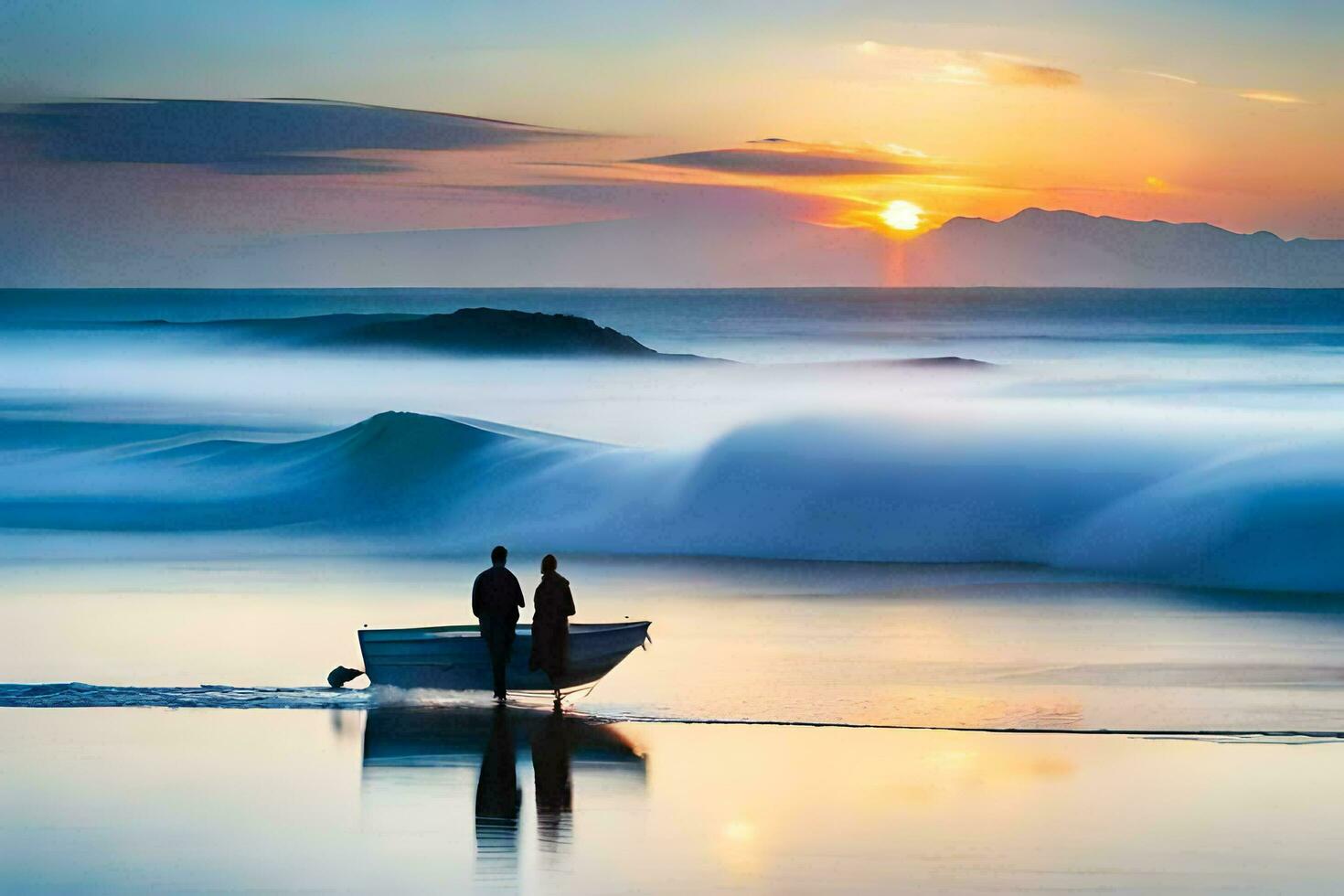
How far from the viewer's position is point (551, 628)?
1150cm

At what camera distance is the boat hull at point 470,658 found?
11.6 m

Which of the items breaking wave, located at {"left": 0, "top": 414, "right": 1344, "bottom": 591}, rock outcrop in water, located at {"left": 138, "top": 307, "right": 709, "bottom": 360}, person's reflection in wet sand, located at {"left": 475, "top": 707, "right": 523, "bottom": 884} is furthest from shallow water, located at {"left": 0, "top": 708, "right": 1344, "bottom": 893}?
rock outcrop in water, located at {"left": 138, "top": 307, "right": 709, "bottom": 360}

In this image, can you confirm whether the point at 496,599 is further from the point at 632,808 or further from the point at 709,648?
the point at 632,808

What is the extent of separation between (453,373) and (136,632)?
48592 mm

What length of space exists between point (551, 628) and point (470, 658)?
0.64 meters

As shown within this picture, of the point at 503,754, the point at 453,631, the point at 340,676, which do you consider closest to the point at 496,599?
the point at 453,631

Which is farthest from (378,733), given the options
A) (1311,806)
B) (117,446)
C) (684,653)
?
(117,446)

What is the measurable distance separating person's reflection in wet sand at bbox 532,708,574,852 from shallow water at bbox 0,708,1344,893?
→ 21 mm

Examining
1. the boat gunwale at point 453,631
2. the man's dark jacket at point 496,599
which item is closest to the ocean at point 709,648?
the boat gunwale at point 453,631

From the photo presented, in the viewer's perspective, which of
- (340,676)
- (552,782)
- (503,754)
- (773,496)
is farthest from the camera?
(773,496)

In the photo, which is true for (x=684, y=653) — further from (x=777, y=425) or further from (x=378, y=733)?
(x=777, y=425)

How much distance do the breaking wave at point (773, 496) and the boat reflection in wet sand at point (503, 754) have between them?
418 inches

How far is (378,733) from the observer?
1048 centimetres

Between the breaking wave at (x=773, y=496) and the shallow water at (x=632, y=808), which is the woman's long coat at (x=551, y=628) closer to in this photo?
the shallow water at (x=632, y=808)
